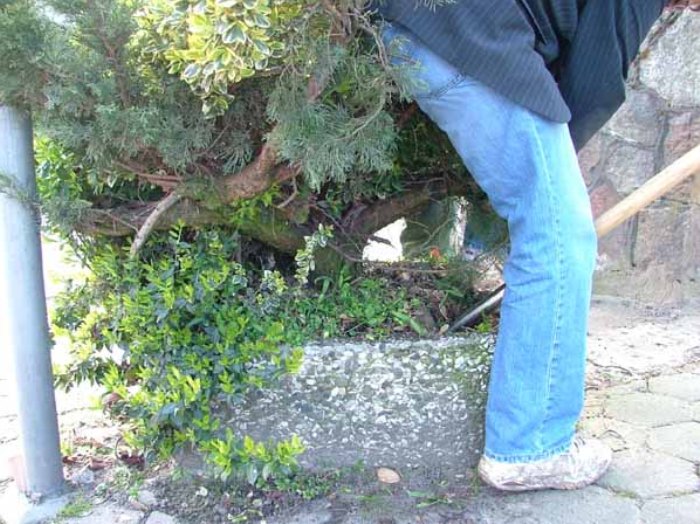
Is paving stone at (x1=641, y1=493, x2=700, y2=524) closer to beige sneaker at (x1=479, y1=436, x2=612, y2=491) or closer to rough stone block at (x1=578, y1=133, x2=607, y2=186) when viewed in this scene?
beige sneaker at (x1=479, y1=436, x2=612, y2=491)

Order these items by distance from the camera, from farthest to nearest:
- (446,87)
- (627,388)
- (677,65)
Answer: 1. (677,65)
2. (627,388)
3. (446,87)

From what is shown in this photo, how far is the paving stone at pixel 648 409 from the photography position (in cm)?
224

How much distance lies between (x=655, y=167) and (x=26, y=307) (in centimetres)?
265

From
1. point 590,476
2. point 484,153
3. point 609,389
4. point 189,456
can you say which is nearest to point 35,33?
point 484,153

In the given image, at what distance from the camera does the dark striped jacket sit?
57.5 inches

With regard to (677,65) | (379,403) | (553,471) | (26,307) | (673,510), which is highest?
(677,65)

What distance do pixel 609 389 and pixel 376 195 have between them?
1.15m

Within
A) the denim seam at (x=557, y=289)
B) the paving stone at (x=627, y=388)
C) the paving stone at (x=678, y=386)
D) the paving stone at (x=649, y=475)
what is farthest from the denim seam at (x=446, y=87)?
the paving stone at (x=678, y=386)

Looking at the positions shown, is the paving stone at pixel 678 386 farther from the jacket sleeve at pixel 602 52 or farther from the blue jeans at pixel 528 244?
the jacket sleeve at pixel 602 52

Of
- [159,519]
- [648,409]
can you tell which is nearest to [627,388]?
[648,409]

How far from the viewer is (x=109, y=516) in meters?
1.70

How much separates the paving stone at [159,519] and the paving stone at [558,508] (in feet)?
2.28

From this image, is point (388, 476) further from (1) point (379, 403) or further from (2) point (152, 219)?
(2) point (152, 219)

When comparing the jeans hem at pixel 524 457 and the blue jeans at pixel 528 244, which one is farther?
the jeans hem at pixel 524 457
